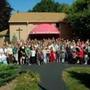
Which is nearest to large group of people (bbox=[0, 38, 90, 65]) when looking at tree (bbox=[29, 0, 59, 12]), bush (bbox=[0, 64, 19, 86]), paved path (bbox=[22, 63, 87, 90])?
paved path (bbox=[22, 63, 87, 90])

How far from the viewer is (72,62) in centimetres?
3406

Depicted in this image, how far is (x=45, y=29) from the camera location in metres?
58.7

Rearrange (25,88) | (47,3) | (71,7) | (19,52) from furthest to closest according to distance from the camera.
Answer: (47,3) → (71,7) → (19,52) → (25,88)

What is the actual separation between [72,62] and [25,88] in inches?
533

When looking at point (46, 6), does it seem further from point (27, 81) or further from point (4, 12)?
point (27, 81)

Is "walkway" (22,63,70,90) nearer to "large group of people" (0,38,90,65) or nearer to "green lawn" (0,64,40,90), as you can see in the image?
"green lawn" (0,64,40,90)

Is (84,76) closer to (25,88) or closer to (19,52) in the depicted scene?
(25,88)

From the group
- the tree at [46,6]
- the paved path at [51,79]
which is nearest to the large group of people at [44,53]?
the paved path at [51,79]

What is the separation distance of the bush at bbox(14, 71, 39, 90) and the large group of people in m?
8.63

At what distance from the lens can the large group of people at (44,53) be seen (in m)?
33.6

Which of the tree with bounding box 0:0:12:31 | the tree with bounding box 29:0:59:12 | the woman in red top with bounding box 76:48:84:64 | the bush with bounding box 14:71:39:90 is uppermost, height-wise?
the tree with bounding box 29:0:59:12

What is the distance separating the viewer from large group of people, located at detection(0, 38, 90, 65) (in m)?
33.6

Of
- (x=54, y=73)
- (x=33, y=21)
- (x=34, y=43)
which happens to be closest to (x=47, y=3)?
(x=33, y=21)

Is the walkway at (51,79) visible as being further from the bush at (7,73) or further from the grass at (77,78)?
the bush at (7,73)
